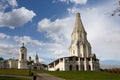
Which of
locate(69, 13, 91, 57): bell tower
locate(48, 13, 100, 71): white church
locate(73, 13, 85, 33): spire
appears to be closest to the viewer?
locate(48, 13, 100, 71): white church

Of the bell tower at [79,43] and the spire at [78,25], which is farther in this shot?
the spire at [78,25]

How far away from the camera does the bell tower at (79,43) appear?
120m

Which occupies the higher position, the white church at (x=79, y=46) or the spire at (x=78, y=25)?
the spire at (x=78, y=25)

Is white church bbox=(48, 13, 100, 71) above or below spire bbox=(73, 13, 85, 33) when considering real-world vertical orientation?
below

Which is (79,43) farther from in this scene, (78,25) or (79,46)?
(78,25)

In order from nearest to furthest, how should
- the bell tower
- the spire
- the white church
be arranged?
the white church → the bell tower → the spire

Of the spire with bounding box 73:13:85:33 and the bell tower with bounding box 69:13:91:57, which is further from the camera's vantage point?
the spire with bounding box 73:13:85:33

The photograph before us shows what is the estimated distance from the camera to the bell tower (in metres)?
120

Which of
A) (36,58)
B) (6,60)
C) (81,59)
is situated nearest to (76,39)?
(81,59)

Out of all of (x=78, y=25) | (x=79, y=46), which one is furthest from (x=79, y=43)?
(x=78, y=25)

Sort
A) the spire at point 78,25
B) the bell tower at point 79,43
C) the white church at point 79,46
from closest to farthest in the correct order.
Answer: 1. the white church at point 79,46
2. the bell tower at point 79,43
3. the spire at point 78,25

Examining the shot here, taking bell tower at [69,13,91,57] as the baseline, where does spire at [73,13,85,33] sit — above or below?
above

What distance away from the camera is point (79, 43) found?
396 feet

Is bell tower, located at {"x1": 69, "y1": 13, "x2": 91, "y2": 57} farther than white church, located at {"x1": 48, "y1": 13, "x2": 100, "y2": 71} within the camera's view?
Yes
